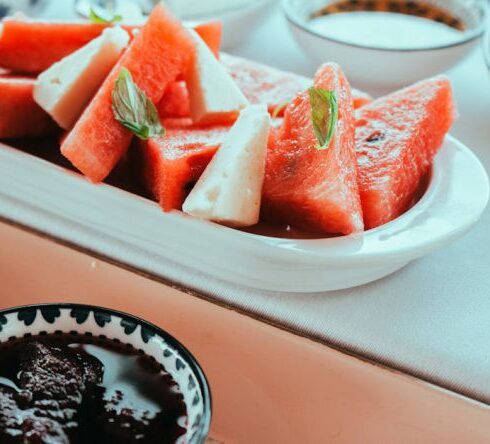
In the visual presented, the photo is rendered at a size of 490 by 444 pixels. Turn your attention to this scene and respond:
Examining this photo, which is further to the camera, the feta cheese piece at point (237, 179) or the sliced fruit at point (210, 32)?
the sliced fruit at point (210, 32)

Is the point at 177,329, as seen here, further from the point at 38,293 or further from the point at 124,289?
the point at 38,293

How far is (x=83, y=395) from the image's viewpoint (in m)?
0.82

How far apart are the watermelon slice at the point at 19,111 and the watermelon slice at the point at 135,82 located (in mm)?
123

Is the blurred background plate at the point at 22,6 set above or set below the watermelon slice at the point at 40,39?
below

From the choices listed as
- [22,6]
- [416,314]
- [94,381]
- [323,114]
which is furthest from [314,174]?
[22,6]

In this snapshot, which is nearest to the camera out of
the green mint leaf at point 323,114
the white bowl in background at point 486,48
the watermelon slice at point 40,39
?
the green mint leaf at point 323,114

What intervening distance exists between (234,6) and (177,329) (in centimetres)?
81

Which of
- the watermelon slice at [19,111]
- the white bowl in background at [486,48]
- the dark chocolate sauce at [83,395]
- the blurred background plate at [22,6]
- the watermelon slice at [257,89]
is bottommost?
the dark chocolate sauce at [83,395]

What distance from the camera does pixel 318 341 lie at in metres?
0.99

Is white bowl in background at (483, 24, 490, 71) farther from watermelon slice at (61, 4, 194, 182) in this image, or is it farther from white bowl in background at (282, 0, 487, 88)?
watermelon slice at (61, 4, 194, 182)

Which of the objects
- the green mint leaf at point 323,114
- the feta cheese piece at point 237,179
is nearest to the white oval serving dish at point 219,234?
the feta cheese piece at point 237,179

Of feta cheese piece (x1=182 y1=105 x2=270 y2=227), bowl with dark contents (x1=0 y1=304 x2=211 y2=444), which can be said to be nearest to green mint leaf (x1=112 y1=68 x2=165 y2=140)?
feta cheese piece (x1=182 y1=105 x2=270 y2=227)

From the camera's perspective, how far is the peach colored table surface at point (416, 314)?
955 millimetres

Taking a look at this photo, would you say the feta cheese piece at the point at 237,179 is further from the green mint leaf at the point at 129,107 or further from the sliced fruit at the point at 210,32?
the sliced fruit at the point at 210,32
